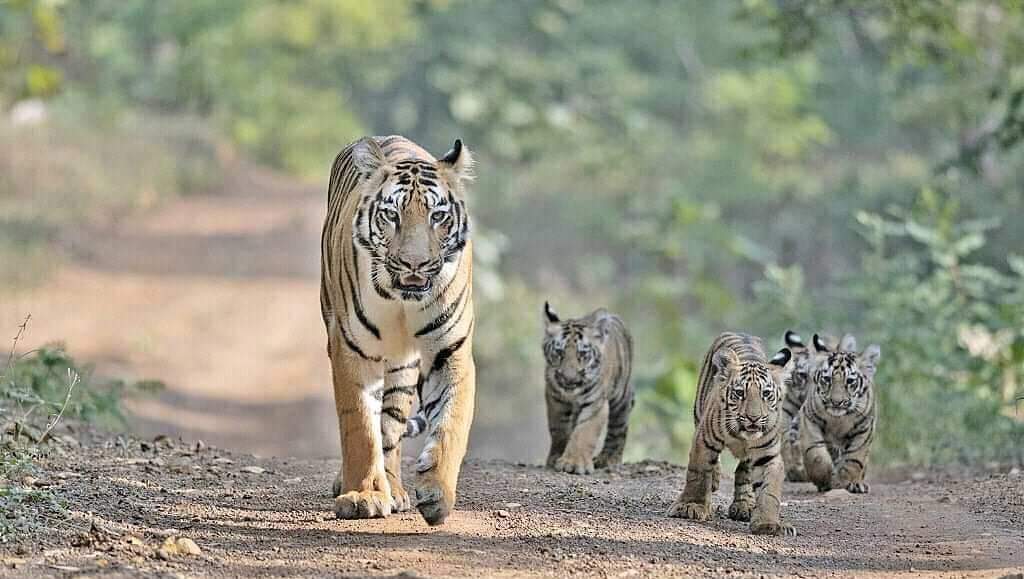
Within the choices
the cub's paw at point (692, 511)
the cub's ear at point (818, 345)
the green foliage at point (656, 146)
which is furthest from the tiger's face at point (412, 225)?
the green foliage at point (656, 146)

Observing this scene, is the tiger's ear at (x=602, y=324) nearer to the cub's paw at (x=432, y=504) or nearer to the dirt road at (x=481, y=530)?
the dirt road at (x=481, y=530)

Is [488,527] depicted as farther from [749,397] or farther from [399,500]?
[749,397]

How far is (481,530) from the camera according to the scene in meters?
6.29

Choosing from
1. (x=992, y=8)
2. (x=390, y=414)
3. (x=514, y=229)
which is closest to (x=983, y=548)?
(x=390, y=414)

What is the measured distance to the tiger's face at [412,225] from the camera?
607 centimetres

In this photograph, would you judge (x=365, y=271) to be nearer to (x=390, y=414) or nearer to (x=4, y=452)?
(x=390, y=414)

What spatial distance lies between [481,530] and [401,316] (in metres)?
0.99

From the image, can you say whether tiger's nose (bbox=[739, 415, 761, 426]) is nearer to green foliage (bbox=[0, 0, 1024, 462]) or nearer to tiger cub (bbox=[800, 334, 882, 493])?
tiger cub (bbox=[800, 334, 882, 493])

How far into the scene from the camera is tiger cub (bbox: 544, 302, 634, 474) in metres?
8.60

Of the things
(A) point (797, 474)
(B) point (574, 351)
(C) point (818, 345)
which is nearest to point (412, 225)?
(B) point (574, 351)

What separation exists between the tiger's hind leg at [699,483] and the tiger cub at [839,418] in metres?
1.54

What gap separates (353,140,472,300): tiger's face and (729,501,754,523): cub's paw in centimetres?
193

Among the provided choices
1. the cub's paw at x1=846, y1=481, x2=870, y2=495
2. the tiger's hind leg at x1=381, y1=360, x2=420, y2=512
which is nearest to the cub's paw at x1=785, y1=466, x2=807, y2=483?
the cub's paw at x1=846, y1=481, x2=870, y2=495

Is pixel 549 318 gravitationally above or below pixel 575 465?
above
